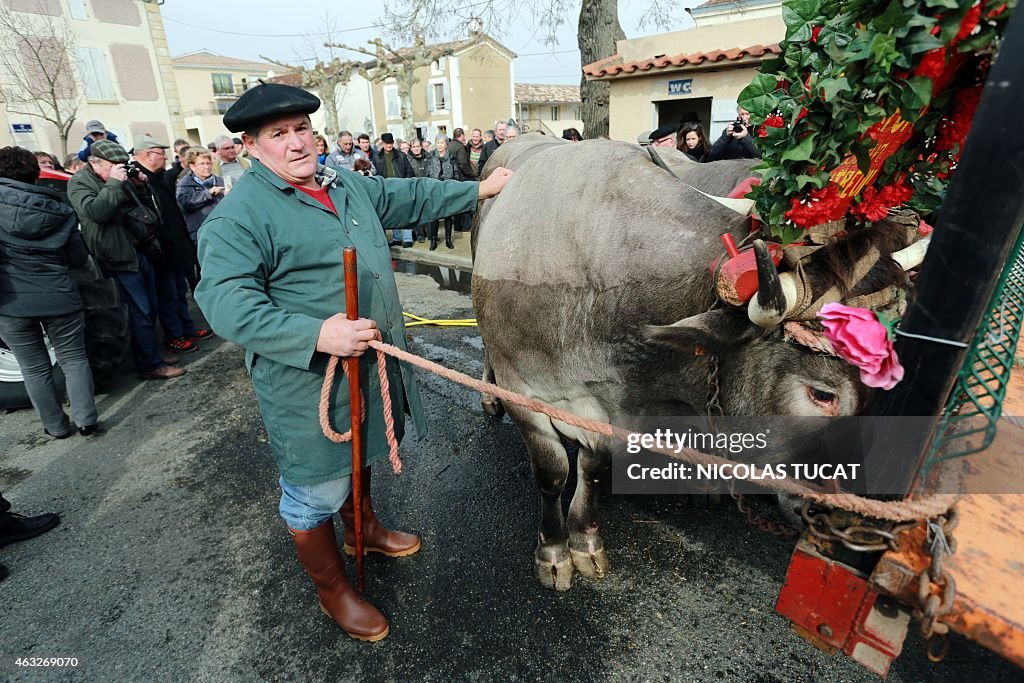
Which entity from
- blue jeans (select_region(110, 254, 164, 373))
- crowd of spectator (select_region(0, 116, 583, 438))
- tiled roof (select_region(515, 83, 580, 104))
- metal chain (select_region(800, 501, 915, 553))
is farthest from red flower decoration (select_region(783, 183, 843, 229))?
tiled roof (select_region(515, 83, 580, 104))

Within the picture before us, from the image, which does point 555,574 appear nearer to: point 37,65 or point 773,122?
point 773,122

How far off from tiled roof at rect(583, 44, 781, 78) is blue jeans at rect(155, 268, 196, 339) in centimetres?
732

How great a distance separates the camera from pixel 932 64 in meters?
1.17

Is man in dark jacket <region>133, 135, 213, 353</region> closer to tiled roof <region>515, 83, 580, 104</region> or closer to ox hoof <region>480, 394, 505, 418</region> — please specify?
ox hoof <region>480, 394, 505, 418</region>

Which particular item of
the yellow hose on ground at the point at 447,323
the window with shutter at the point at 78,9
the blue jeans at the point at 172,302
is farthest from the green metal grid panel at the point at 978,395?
the window with shutter at the point at 78,9

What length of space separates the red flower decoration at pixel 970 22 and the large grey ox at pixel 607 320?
2.32 ft

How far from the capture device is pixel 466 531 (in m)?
2.96

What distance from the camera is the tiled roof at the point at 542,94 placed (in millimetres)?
40125

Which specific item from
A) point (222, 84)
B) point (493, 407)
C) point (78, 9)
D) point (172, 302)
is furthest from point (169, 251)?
point (222, 84)

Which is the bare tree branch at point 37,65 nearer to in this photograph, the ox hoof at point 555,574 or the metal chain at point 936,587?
the ox hoof at point 555,574

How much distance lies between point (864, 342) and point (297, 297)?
1780 mm

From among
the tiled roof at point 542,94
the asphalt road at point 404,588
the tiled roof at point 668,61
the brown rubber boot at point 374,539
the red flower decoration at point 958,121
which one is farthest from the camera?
the tiled roof at point 542,94

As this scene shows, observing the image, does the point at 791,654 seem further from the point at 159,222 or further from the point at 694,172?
the point at 159,222

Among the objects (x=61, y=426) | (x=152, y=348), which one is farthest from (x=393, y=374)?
(x=152, y=348)
